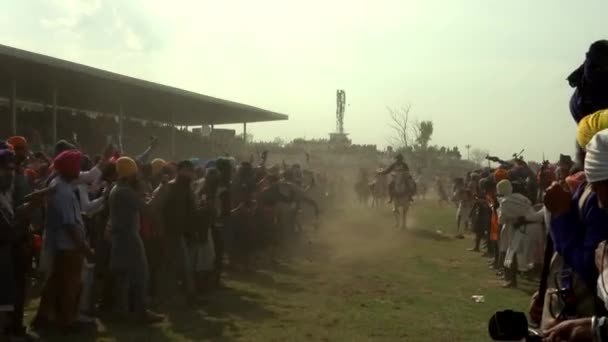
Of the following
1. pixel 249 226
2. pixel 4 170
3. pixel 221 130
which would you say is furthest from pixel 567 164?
pixel 221 130

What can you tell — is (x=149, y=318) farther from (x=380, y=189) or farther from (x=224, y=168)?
(x=380, y=189)

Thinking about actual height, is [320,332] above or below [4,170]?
below

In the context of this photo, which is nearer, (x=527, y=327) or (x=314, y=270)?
(x=527, y=327)

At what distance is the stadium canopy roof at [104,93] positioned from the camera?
22.0 m

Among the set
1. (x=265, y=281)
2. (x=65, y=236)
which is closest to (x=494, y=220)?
(x=265, y=281)

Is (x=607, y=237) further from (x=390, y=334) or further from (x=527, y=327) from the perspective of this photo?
(x=390, y=334)

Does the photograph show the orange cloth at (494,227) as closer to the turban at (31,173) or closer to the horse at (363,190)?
the turban at (31,173)

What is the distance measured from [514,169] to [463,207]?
6597mm

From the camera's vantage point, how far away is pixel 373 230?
22.0m

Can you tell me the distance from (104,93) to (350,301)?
2066cm

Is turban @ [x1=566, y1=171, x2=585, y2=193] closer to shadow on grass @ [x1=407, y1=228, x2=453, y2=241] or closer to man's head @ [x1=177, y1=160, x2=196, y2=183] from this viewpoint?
man's head @ [x1=177, y1=160, x2=196, y2=183]

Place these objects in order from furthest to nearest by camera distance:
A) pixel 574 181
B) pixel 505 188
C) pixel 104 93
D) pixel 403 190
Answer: pixel 104 93 < pixel 403 190 < pixel 505 188 < pixel 574 181

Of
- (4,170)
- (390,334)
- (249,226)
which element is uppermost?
(4,170)

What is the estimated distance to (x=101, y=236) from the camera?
9312 millimetres
